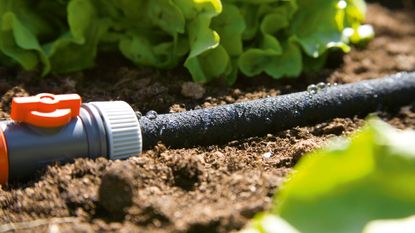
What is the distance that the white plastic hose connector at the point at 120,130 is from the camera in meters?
1.71

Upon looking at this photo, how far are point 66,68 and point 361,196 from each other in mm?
1319

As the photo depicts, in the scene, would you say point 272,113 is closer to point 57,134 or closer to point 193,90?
point 193,90

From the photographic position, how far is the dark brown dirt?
1.40 meters

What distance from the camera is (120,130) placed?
172 centimetres

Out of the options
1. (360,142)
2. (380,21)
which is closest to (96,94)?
(360,142)

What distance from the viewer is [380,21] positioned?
10.8ft

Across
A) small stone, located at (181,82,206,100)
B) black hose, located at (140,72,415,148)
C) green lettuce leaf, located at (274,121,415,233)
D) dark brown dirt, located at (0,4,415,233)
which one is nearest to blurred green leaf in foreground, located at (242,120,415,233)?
green lettuce leaf, located at (274,121,415,233)

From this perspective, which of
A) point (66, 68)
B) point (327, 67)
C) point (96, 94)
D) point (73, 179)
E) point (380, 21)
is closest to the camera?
point (73, 179)

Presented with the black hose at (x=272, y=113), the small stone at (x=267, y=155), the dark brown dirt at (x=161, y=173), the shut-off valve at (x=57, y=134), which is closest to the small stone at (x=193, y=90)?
the dark brown dirt at (x=161, y=173)

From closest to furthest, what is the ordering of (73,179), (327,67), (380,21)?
(73,179), (327,67), (380,21)

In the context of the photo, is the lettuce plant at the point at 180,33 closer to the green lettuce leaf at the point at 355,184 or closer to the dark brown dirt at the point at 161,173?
the dark brown dirt at the point at 161,173

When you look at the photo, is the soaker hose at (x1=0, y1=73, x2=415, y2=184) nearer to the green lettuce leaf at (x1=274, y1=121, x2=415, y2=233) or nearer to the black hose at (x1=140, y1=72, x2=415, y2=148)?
the black hose at (x1=140, y1=72, x2=415, y2=148)

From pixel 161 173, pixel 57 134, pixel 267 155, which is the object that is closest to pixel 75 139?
pixel 57 134

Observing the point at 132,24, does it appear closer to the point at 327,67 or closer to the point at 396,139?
the point at 327,67
